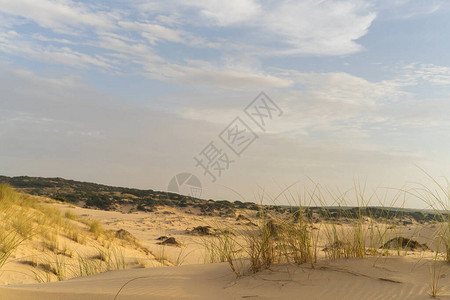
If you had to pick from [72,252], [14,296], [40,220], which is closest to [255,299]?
[14,296]

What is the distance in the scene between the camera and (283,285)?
303 cm

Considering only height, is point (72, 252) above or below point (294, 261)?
below

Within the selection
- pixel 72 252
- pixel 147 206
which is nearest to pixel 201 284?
pixel 72 252

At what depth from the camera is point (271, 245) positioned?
361 centimetres

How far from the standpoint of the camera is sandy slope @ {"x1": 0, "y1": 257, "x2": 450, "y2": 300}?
286cm

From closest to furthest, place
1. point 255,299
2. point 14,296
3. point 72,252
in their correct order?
1. point 255,299
2. point 14,296
3. point 72,252

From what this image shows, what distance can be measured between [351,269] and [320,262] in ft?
0.97

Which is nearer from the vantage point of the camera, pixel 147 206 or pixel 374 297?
pixel 374 297

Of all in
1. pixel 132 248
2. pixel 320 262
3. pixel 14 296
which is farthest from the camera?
pixel 132 248

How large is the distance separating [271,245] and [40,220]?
6.22 metres

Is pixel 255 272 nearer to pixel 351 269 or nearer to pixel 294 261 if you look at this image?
pixel 294 261

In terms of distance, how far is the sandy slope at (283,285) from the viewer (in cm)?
286

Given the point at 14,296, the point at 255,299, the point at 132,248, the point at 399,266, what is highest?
the point at 399,266

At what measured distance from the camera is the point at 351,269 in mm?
3291
